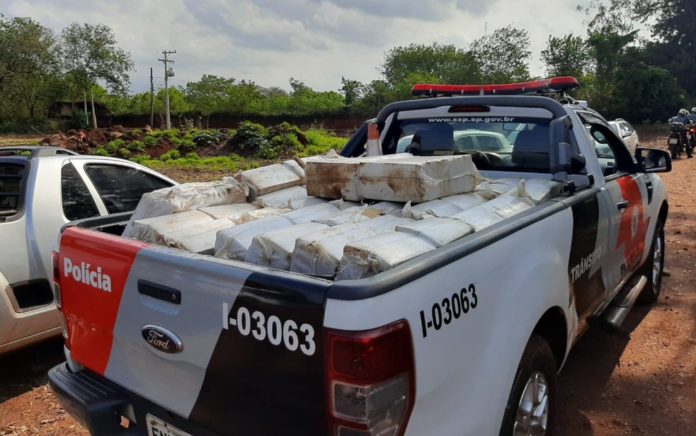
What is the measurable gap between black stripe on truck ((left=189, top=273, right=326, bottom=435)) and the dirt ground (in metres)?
2.01

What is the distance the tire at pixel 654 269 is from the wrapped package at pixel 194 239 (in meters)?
3.78

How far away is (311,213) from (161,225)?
0.73 m

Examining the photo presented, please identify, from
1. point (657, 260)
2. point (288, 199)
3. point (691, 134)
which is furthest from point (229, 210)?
point (691, 134)

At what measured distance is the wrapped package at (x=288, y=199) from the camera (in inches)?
121

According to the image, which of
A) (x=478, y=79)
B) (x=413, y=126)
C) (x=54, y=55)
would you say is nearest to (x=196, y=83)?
(x=54, y=55)

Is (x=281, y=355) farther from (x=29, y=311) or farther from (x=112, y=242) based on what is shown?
(x=29, y=311)

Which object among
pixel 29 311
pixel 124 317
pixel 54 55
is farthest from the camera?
pixel 54 55

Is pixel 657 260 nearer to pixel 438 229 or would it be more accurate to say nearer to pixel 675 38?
pixel 438 229

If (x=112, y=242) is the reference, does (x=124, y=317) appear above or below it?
below

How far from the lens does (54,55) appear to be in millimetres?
45750

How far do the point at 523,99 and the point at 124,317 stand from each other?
8.97ft

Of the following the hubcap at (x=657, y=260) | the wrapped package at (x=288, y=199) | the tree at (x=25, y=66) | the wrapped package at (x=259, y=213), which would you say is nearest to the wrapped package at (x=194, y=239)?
the wrapped package at (x=259, y=213)

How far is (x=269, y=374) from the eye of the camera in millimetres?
1708

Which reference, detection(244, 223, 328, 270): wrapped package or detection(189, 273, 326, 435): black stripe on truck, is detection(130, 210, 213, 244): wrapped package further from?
detection(189, 273, 326, 435): black stripe on truck
